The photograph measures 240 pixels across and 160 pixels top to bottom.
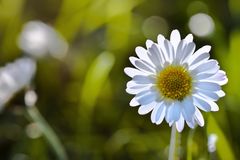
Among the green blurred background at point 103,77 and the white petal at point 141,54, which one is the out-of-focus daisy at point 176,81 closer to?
the white petal at point 141,54

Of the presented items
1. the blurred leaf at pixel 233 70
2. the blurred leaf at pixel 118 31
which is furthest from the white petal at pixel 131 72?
the blurred leaf at pixel 118 31

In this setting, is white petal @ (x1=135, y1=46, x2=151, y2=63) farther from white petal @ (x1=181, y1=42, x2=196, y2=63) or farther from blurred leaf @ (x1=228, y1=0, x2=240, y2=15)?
blurred leaf @ (x1=228, y1=0, x2=240, y2=15)

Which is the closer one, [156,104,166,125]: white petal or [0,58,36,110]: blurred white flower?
[156,104,166,125]: white petal

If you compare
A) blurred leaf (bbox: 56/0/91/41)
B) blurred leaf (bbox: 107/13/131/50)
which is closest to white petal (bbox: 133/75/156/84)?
blurred leaf (bbox: 107/13/131/50)

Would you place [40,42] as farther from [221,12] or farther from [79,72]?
[221,12]

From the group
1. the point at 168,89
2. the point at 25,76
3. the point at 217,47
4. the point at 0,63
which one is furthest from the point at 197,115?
the point at 0,63

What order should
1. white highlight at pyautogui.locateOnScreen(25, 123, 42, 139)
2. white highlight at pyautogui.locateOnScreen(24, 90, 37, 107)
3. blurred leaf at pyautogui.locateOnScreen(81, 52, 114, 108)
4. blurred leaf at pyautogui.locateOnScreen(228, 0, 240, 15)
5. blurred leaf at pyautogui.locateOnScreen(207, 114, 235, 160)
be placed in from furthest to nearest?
blurred leaf at pyautogui.locateOnScreen(228, 0, 240, 15) → blurred leaf at pyautogui.locateOnScreen(81, 52, 114, 108) → white highlight at pyautogui.locateOnScreen(25, 123, 42, 139) → white highlight at pyautogui.locateOnScreen(24, 90, 37, 107) → blurred leaf at pyautogui.locateOnScreen(207, 114, 235, 160)

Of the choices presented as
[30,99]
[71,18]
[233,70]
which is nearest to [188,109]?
[30,99]
